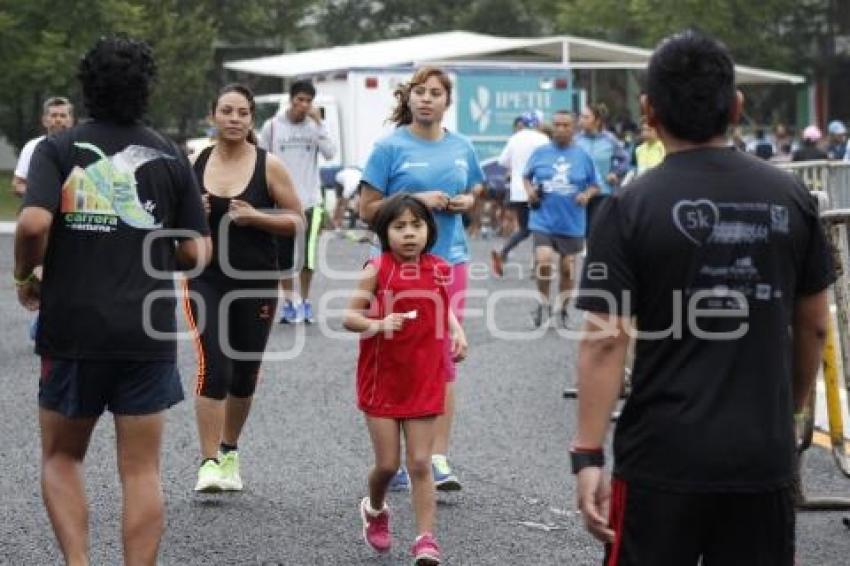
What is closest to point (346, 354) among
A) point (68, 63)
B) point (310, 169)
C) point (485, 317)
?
point (310, 169)

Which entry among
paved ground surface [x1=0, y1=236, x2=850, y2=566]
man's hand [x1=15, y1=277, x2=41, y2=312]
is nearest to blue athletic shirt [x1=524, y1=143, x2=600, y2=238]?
paved ground surface [x1=0, y1=236, x2=850, y2=566]

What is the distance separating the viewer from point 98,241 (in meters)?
6.07

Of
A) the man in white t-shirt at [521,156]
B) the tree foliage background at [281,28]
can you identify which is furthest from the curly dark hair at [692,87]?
the tree foliage background at [281,28]

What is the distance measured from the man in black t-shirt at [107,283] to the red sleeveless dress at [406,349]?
1345 mm

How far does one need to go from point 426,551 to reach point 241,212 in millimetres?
2122

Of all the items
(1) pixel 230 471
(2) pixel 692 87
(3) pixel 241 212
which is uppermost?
(2) pixel 692 87

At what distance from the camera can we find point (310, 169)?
52.4 ft

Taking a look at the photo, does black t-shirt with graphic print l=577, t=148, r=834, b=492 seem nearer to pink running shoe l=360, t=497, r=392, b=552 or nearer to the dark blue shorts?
the dark blue shorts

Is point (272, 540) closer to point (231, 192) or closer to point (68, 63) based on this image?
point (231, 192)

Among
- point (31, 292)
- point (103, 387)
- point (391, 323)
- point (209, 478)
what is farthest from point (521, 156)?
point (103, 387)

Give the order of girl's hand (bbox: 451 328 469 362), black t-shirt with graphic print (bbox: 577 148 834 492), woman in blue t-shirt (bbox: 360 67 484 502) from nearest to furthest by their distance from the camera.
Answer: black t-shirt with graphic print (bbox: 577 148 834 492) → girl's hand (bbox: 451 328 469 362) → woman in blue t-shirt (bbox: 360 67 484 502)

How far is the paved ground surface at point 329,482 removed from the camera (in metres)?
7.49

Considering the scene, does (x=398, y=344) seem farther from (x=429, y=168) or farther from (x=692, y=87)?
(x=692, y=87)

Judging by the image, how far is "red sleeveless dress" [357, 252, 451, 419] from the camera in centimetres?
749
